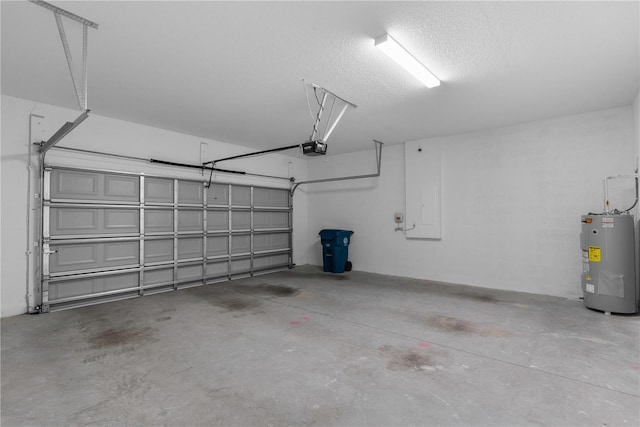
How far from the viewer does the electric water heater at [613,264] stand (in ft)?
12.4

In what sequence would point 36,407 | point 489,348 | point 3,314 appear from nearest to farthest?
1. point 36,407
2. point 489,348
3. point 3,314

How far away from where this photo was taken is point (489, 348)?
114 inches

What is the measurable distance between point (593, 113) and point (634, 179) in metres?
1.13

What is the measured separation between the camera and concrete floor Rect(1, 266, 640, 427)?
1.95 meters

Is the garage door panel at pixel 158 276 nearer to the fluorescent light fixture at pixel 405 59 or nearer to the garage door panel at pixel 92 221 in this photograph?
the garage door panel at pixel 92 221

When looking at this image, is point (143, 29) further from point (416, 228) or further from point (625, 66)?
point (416, 228)

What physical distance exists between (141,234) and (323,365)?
13.1 feet

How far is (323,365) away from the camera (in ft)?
8.41

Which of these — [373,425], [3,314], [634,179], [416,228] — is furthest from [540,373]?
[3,314]

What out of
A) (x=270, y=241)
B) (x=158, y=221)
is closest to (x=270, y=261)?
(x=270, y=241)

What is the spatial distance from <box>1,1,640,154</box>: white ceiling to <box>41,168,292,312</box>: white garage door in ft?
4.11

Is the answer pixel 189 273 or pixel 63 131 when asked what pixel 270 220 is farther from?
pixel 63 131

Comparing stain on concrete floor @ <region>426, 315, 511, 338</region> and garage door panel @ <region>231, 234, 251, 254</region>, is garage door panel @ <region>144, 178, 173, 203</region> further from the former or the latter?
stain on concrete floor @ <region>426, 315, 511, 338</region>

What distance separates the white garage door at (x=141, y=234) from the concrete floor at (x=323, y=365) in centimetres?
57
